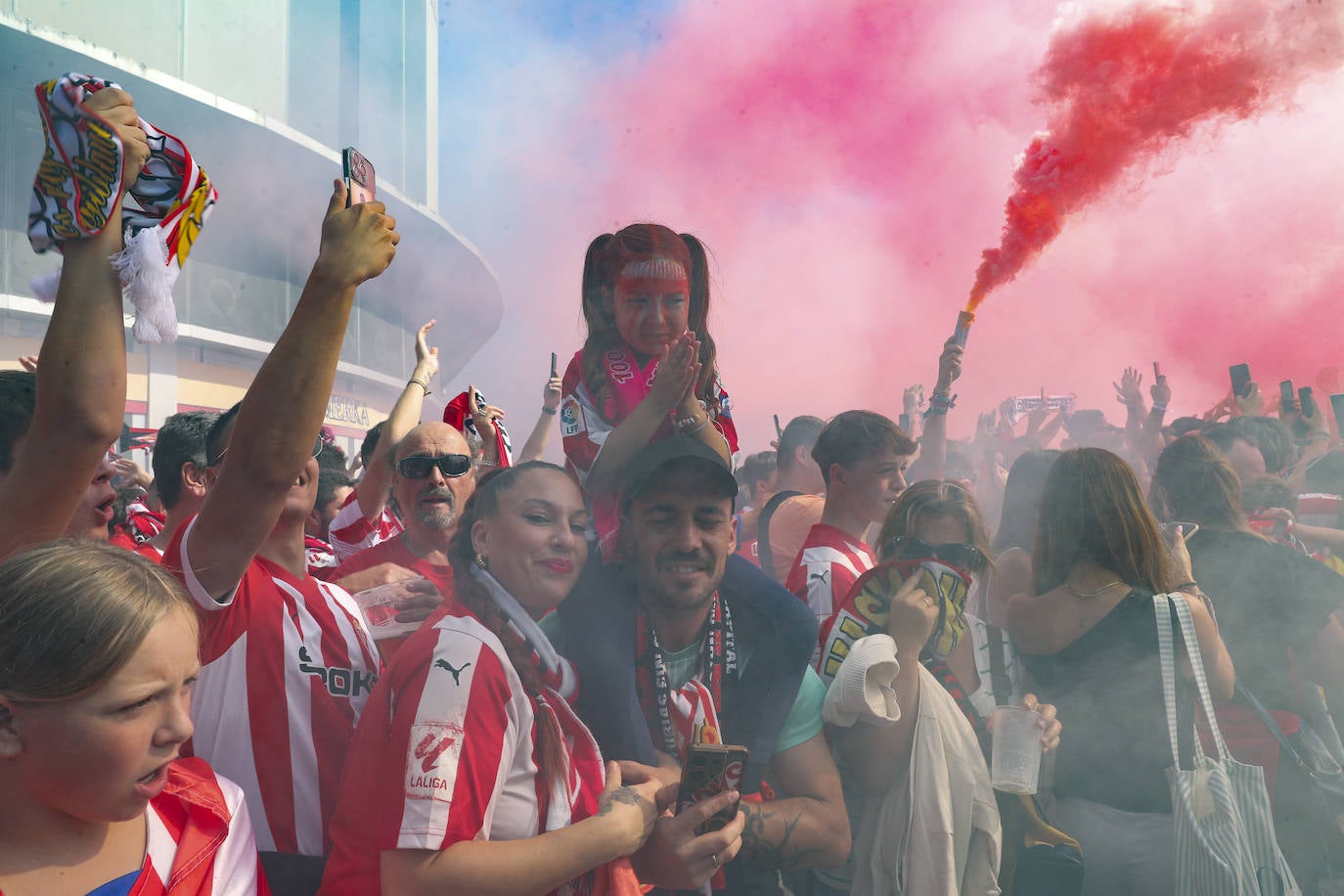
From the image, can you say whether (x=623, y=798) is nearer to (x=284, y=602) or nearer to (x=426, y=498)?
(x=284, y=602)

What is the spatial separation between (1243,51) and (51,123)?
388 cm

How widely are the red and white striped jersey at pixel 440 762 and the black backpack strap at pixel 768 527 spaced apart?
2.02 meters

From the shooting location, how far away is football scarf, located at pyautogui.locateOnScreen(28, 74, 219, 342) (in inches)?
46.4

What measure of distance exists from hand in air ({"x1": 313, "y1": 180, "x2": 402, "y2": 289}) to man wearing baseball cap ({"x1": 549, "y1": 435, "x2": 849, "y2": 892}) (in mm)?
854

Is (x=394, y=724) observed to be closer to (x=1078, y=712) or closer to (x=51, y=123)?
(x=51, y=123)

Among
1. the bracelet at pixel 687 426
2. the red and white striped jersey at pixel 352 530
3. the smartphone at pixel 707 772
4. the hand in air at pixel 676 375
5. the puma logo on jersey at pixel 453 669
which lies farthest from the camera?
the red and white striped jersey at pixel 352 530

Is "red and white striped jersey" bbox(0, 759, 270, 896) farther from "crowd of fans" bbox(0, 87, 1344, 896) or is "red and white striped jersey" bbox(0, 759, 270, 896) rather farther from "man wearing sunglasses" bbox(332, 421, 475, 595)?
"man wearing sunglasses" bbox(332, 421, 475, 595)

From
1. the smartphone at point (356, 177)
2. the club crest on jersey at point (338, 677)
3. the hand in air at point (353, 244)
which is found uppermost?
the smartphone at point (356, 177)

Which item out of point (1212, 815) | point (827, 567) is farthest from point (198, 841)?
point (1212, 815)

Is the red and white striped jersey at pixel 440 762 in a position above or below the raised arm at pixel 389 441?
below

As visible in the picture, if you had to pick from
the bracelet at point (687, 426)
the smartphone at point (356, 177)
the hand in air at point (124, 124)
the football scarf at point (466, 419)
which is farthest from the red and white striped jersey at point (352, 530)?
the hand in air at point (124, 124)

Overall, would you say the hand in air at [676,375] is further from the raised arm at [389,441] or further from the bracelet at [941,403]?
the bracelet at [941,403]

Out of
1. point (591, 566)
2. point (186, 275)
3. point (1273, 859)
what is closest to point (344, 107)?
point (591, 566)

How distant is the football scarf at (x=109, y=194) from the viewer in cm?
118
